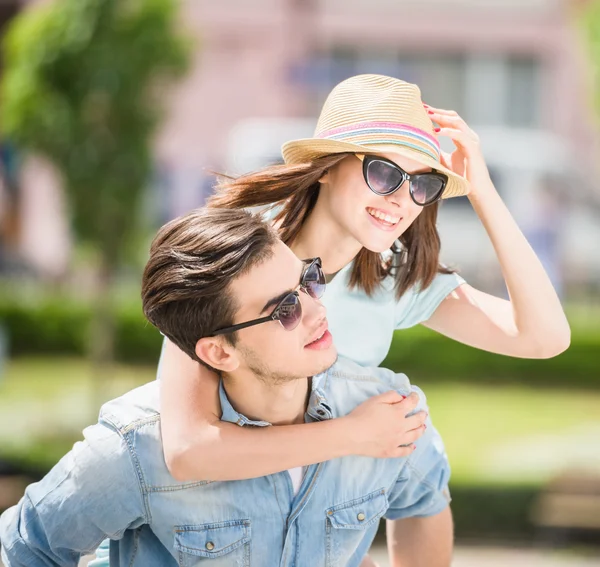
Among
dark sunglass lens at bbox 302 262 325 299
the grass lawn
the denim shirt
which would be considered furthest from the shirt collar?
the grass lawn

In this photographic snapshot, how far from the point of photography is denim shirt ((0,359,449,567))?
1.96 m

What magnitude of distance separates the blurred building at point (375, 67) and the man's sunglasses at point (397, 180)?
1513cm

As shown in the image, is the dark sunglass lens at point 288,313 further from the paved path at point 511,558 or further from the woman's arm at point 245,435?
the paved path at point 511,558

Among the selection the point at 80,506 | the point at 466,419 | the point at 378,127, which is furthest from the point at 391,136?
the point at 466,419

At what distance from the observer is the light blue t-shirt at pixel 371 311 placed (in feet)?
7.78

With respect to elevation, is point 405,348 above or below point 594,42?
below

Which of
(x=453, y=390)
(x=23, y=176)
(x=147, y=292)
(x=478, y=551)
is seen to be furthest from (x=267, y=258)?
(x=23, y=176)

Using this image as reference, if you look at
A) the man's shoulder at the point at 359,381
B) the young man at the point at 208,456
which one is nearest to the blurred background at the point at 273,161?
the man's shoulder at the point at 359,381

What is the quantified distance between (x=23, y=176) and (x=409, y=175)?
57.8 ft

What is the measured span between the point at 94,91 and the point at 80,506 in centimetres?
666

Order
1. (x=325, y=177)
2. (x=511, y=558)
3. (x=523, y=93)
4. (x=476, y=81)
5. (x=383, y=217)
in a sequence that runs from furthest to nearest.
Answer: (x=523, y=93), (x=476, y=81), (x=511, y=558), (x=325, y=177), (x=383, y=217)

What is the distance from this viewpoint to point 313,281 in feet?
6.67

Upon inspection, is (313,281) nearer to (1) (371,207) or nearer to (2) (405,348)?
(1) (371,207)

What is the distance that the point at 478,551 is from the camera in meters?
6.86
